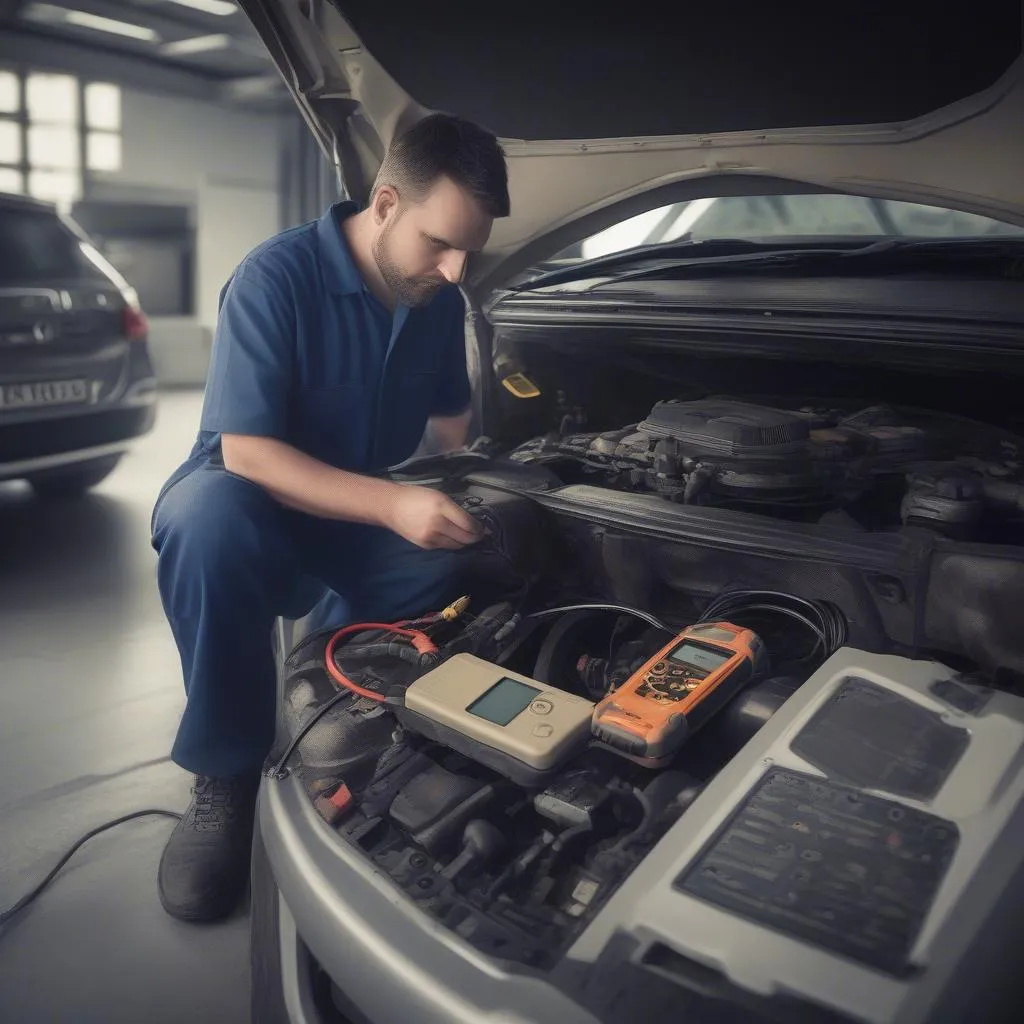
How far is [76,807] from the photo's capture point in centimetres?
145

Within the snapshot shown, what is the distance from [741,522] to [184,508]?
75cm

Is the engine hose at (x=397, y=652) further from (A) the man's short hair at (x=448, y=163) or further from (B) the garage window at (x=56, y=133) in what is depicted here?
(B) the garage window at (x=56, y=133)

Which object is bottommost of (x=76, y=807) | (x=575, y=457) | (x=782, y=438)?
(x=76, y=807)

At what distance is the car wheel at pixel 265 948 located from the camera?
848mm

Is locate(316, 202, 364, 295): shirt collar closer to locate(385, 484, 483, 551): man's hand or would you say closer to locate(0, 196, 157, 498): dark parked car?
locate(385, 484, 483, 551): man's hand

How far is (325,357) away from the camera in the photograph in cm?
142

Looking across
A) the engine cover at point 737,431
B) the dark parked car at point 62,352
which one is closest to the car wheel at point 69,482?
the dark parked car at point 62,352

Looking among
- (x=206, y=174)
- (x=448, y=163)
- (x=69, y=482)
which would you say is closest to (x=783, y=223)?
(x=448, y=163)

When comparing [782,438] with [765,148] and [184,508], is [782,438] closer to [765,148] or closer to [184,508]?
[765,148]

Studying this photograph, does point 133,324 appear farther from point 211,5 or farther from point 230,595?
point 211,5

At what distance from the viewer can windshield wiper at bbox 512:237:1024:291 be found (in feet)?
4.04

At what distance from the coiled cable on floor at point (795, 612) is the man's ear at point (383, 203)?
777 millimetres

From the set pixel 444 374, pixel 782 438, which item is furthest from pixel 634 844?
pixel 444 374

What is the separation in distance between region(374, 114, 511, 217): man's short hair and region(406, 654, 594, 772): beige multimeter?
73cm
